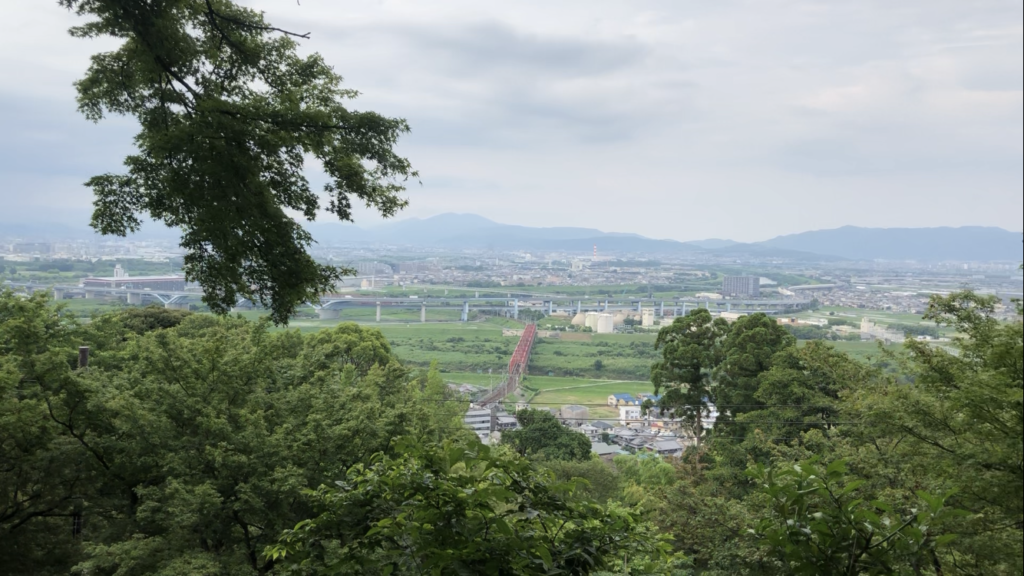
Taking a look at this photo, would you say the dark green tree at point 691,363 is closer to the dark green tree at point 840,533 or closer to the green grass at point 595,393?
the green grass at point 595,393

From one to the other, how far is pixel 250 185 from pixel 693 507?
8.65m

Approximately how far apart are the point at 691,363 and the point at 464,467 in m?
15.4

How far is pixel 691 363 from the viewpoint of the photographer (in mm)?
16812

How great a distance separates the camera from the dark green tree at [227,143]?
4.53 m

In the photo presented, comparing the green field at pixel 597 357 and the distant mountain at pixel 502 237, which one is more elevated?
the distant mountain at pixel 502 237

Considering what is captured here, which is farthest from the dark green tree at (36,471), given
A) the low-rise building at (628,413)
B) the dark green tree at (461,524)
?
the low-rise building at (628,413)

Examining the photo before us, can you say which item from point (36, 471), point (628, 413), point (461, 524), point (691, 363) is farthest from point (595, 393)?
point (461, 524)

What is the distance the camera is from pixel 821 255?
3113 inches

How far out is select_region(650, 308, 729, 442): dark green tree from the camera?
16719mm

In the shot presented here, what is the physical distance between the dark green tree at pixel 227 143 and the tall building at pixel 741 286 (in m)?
43.6

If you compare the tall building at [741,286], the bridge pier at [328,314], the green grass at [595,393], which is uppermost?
the tall building at [741,286]

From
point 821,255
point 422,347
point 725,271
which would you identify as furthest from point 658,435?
point 821,255

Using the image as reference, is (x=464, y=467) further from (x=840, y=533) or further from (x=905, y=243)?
(x=905, y=243)

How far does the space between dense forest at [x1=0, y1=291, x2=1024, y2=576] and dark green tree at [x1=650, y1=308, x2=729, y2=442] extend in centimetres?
6
